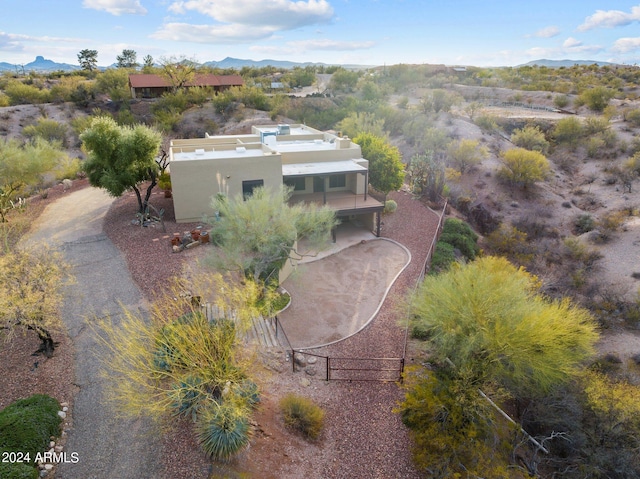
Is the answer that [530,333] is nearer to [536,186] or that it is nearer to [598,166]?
[536,186]

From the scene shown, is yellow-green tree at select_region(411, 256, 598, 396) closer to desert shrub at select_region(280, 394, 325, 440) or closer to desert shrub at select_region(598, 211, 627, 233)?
desert shrub at select_region(280, 394, 325, 440)

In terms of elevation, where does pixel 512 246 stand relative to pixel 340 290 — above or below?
below

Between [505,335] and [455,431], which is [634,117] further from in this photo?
[455,431]

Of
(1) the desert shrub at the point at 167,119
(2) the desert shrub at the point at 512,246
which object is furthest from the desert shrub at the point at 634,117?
(1) the desert shrub at the point at 167,119

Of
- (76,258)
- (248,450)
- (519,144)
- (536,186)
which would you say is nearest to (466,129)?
(519,144)

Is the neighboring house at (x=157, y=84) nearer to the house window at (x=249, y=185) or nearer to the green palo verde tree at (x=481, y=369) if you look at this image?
the house window at (x=249, y=185)

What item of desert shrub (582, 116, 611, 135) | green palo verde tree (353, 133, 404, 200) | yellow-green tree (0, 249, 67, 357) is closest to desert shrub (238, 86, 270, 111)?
green palo verde tree (353, 133, 404, 200)

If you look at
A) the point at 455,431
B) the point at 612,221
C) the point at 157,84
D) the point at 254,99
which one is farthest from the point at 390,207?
the point at 157,84

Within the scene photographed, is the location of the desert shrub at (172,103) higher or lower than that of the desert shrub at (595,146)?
higher

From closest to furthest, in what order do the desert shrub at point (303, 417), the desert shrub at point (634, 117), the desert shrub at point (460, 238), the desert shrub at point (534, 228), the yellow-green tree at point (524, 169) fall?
the desert shrub at point (303, 417)
the desert shrub at point (460, 238)
the desert shrub at point (534, 228)
the yellow-green tree at point (524, 169)
the desert shrub at point (634, 117)
